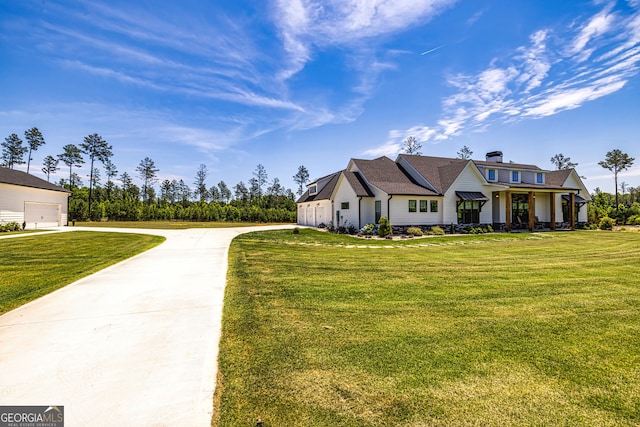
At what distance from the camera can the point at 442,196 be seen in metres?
23.2

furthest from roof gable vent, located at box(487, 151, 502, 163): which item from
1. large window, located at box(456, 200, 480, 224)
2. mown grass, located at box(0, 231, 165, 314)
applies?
mown grass, located at box(0, 231, 165, 314)

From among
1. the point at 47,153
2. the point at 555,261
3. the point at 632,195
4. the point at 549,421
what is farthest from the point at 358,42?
the point at 632,195

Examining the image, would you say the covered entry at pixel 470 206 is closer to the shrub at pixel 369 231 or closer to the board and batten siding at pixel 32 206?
the shrub at pixel 369 231

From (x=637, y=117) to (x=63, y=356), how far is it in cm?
2908

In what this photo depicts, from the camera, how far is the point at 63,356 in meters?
3.33

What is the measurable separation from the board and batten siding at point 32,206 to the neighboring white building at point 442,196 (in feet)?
88.1

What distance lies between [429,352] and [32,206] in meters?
36.9

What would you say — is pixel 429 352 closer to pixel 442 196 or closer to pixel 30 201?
pixel 442 196

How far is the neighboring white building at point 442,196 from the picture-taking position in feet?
74.9

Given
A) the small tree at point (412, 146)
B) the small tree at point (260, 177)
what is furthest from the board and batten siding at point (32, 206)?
the small tree at point (412, 146)

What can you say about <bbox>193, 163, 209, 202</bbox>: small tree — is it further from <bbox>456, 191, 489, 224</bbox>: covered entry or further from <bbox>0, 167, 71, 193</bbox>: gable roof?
<bbox>456, 191, 489, 224</bbox>: covered entry

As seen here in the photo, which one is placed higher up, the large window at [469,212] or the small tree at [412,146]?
Answer: the small tree at [412,146]

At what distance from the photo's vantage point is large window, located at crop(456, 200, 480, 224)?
79.3 ft
